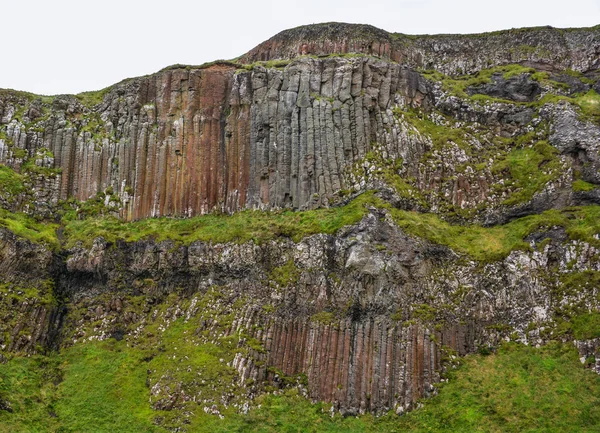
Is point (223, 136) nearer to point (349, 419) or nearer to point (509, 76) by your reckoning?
point (509, 76)

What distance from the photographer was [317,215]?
147 feet

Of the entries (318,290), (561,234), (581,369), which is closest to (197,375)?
(318,290)

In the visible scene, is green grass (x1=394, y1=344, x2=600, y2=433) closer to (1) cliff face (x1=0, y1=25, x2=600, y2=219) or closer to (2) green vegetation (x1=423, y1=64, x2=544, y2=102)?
(1) cliff face (x1=0, y1=25, x2=600, y2=219)

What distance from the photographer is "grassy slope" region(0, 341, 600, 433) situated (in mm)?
31609

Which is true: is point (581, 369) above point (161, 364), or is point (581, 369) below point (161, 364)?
above

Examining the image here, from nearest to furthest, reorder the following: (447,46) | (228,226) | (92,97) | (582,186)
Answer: (582,186)
(228,226)
(92,97)
(447,46)

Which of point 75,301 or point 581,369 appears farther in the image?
point 75,301

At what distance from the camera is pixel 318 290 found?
40062 mm

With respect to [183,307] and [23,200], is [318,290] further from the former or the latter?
[23,200]

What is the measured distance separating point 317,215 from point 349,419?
601 inches

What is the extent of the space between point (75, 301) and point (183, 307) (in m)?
8.30

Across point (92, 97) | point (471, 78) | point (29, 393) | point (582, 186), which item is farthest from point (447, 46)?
point (29, 393)

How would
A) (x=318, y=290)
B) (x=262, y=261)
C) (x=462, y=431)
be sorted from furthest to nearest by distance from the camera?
(x=262, y=261)
(x=318, y=290)
(x=462, y=431)

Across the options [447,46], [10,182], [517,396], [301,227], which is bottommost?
[517,396]
